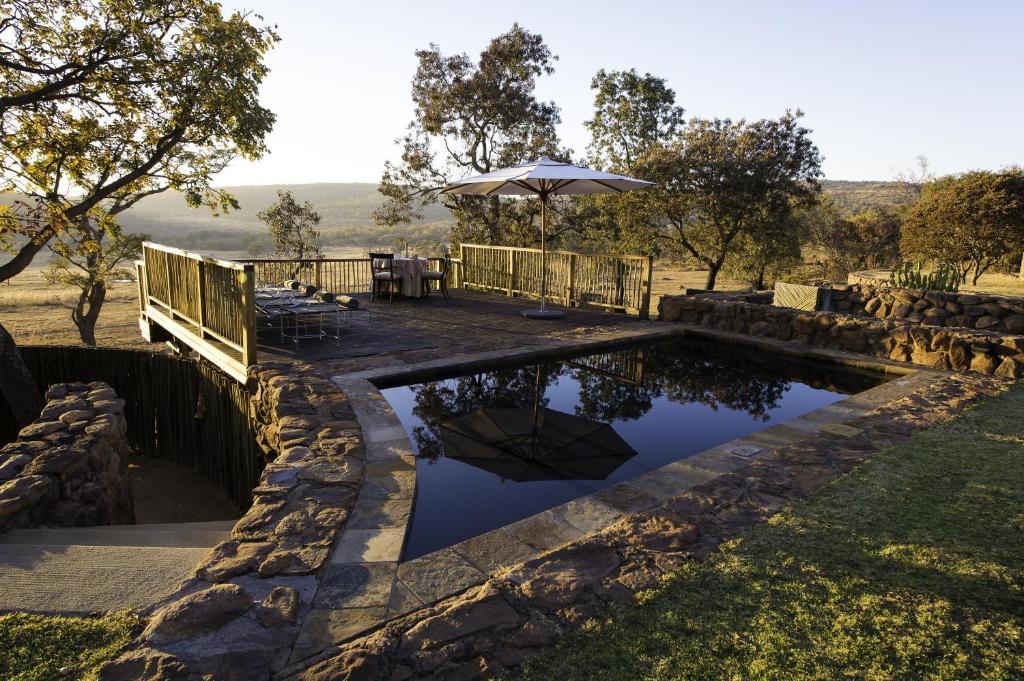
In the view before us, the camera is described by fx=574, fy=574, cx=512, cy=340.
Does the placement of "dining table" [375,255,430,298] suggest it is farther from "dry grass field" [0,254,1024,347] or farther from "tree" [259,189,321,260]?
"tree" [259,189,321,260]

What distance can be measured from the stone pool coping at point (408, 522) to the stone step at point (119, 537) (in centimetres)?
119

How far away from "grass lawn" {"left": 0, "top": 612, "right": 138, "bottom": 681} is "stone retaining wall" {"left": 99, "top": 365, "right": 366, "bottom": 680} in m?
0.14

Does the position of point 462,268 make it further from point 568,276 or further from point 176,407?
point 176,407

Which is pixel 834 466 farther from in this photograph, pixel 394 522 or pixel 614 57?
pixel 614 57

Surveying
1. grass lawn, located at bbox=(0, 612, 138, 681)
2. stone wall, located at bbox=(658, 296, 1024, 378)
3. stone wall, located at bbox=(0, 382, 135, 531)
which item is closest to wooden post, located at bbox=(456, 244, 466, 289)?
stone wall, located at bbox=(658, 296, 1024, 378)

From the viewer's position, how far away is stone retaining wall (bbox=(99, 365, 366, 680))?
216cm

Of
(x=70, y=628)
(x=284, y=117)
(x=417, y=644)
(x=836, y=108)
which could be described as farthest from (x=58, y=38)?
(x=836, y=108)

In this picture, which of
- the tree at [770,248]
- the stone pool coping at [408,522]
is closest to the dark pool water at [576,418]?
the stone pool coping at [408,522]

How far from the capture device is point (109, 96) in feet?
31.5

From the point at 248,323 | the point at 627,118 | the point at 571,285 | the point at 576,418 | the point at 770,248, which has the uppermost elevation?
the point at 627,118

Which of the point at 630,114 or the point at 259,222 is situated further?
the point at 259,222

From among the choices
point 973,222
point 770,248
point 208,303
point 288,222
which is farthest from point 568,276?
point 288,222

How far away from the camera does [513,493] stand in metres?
4.00

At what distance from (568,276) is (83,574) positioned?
9.56 meters
